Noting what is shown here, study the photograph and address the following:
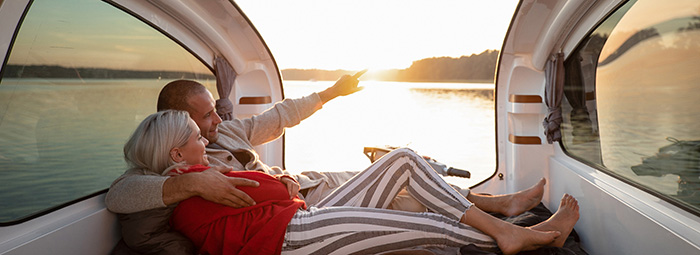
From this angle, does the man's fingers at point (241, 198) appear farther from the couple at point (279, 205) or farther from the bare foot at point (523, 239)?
the bare foot at point (523, 239)

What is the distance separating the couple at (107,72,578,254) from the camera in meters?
1.73

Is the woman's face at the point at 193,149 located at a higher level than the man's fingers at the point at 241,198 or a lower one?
higher

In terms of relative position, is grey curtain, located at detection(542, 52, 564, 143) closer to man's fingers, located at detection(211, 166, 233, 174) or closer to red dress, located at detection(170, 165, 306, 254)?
red dress, located at detection(170, 165, 306, 254)

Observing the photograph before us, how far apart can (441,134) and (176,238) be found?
1003 cm

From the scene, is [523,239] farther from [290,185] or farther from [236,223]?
[236,223]

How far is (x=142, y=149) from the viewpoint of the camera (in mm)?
1804

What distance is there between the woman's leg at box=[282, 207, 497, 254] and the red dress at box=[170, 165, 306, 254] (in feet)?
0.23

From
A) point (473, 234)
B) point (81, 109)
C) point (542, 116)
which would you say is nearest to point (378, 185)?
point (473, 234)

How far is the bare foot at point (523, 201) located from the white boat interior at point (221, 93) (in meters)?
0.22

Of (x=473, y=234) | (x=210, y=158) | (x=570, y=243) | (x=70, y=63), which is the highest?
(x=70, y=63)

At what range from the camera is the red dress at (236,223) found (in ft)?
5.70

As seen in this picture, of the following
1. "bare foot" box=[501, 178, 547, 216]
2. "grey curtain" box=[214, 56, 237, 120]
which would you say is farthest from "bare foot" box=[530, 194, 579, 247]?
"grey curtain" box=[214, 56, 237, 120]

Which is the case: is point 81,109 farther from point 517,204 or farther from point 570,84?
point 570,84

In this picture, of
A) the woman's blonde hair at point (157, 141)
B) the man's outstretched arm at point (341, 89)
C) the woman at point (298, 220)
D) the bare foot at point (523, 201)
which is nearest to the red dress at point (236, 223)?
the woman at point (298, 220)
